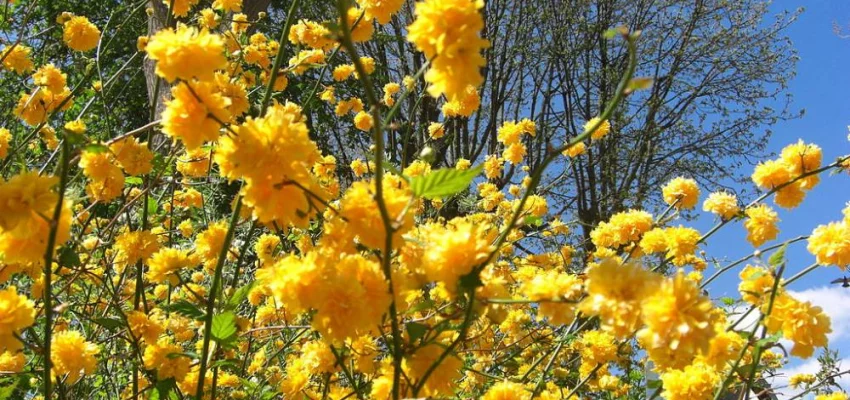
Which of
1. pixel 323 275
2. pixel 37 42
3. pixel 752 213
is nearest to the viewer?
pixel 323 275

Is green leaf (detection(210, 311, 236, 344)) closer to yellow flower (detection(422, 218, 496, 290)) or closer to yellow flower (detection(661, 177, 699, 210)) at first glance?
yellow flower (detection(422, 218, 496, 290))

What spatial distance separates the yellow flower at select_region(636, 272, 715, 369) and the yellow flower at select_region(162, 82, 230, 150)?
0.75 metres

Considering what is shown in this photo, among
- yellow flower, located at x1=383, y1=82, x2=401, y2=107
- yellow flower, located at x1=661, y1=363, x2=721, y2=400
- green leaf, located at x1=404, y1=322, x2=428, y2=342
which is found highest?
yellow flower, located at x1=383, y1=82, x2=401, y2=107

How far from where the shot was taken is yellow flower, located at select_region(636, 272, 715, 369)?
894 millimetres

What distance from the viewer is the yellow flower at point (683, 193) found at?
2.64 meters

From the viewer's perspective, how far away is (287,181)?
100 centimetres

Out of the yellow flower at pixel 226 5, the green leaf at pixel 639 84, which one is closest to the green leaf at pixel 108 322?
the green leaf at pixel 639 84

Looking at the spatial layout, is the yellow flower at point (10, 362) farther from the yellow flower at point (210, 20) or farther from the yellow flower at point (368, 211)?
the yellow flower at point (210, 20)

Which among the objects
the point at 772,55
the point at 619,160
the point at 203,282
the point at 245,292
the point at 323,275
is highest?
the point at 772,55

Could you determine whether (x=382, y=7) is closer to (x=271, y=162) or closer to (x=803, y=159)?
(x=271, y=162)

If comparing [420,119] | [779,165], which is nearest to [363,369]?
[779,165]

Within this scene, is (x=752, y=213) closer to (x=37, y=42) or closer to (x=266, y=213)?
(x=266, y=213)

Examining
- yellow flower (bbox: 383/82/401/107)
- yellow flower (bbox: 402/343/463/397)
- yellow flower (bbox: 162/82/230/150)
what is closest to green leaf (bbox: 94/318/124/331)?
yellow flower (bbox: 162/82/230/150)

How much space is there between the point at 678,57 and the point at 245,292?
40.6 feet
